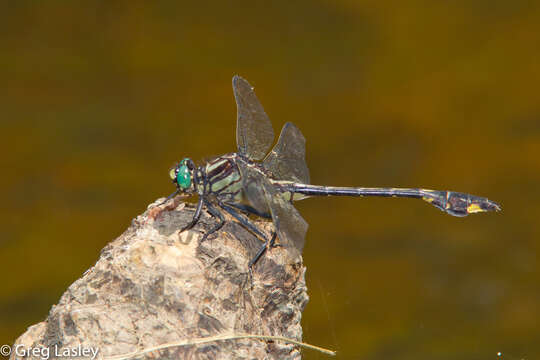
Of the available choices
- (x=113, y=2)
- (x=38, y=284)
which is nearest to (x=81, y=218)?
(x=38, y=284)

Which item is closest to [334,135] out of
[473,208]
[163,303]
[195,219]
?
[473,208]

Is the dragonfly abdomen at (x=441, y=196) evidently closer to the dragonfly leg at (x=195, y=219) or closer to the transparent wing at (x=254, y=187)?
the transparent wing at (x=254, y=187)

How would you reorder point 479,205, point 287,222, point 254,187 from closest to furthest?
point 287,222
point 254,187
point 479,205

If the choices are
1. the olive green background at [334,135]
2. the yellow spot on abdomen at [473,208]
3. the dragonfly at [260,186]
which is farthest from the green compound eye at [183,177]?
the olive green background at [334,135]

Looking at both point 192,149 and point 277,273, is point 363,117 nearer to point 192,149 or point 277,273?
point 192,149

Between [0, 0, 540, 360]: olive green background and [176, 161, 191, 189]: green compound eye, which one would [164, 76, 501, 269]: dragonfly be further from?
[0, 0, 540, 360]: olive green background

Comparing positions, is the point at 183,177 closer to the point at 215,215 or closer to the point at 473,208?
the point at 215,215
